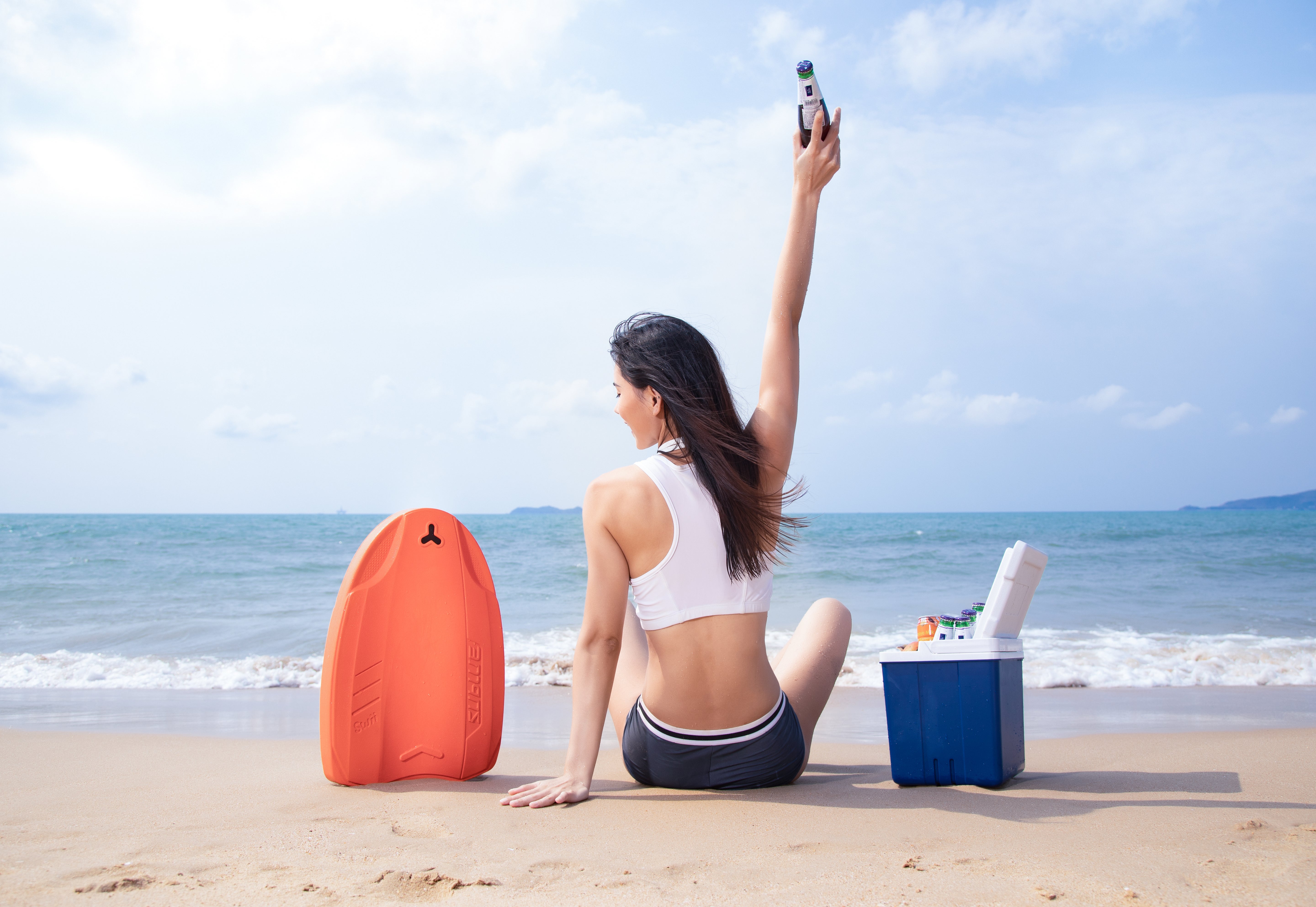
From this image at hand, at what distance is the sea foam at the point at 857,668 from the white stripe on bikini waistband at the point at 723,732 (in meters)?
3.28

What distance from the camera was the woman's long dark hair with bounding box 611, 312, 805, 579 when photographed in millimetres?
2080

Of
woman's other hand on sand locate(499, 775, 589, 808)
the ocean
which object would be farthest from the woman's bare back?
the ocean

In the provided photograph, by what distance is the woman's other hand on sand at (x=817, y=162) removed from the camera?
2.36m

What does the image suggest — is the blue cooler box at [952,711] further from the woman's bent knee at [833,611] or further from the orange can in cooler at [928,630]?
the woman's bent knee at [833,611]

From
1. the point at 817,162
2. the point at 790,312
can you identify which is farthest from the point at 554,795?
the point at 817,162

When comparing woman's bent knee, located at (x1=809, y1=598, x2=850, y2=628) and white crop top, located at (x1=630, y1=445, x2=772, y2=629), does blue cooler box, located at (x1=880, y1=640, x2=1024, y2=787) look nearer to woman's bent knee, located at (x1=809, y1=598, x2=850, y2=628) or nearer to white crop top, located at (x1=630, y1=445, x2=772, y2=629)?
woman's bent knee, located at (x1=809, y1=598, x2=850, y2=628)

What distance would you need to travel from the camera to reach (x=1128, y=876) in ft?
5.33

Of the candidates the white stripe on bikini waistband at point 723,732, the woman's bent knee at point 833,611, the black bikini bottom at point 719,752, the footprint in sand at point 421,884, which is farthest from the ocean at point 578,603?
the footprint in sand at point 421,884

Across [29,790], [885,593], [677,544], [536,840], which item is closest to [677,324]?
[677,544]

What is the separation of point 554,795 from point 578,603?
873 cm

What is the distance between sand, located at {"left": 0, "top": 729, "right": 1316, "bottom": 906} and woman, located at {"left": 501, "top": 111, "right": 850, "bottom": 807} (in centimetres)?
13

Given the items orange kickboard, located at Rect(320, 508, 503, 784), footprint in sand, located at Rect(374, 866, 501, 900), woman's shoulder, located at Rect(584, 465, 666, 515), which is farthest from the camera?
orange kickboard, located at Rect(320, 508, 503, 784)

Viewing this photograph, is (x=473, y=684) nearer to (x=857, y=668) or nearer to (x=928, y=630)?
(x=928, y=630)

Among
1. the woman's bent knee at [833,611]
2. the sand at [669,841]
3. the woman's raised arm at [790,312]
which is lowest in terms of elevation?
the sand at [669,841]
